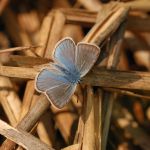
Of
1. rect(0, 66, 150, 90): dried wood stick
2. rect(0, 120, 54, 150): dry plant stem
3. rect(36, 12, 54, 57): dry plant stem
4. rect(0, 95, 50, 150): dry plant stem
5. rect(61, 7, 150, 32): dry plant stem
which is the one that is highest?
rect(61, 7, 150, 32): dry plant stem

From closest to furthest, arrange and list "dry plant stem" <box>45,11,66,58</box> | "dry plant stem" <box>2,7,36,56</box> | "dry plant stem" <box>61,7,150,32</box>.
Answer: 1. "dry plant stem" <box>45,11,66,58</box>
2. "dry plant stem" <box>61,7,150,32</box>
3. "dry plant stem" <box>2,7,36,56</box>

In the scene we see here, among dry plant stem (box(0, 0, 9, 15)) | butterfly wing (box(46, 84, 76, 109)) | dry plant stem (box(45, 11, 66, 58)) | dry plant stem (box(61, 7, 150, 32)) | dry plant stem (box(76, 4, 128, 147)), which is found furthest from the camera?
dry plant stem (box(0, 0, 9, 15))

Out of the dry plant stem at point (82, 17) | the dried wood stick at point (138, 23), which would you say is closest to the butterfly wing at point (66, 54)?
the dry plant stem at point (82, 17)

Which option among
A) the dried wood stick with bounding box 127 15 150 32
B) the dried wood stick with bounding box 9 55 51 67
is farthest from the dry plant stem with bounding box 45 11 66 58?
the dried wood stick with bounding box 127 15 150 32

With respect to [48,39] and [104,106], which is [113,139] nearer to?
[104,106]

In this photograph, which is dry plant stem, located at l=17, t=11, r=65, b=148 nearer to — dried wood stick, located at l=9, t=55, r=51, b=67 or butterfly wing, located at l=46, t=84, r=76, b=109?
dried wood stick, located at l=9, t=55, r=51, b=67

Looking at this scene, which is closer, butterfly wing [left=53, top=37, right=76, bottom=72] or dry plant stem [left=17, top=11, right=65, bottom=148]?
butterfly wing [left=53, top=37, right=76, bottom=72]

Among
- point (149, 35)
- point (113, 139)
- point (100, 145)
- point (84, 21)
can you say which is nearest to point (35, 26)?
point (84, 21)

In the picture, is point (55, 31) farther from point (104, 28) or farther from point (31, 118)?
point (31, 118)
